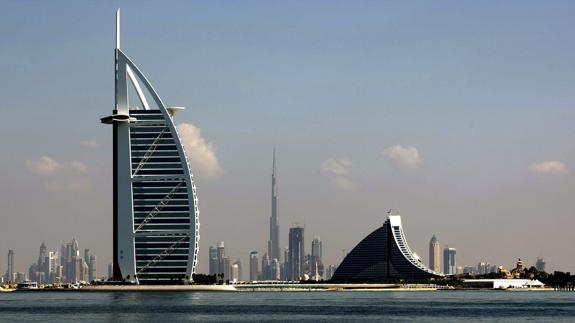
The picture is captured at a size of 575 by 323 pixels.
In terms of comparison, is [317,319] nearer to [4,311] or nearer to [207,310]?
[207,310]

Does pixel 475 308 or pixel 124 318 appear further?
pixel 475 308

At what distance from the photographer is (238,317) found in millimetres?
163000

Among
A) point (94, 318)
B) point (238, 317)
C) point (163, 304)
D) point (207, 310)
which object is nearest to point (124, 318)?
point (94, 318)

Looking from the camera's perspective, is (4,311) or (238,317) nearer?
(238,317)

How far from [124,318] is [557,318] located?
184ft

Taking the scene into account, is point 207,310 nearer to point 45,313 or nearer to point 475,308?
point 45,313

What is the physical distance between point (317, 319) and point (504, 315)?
99.0 ft

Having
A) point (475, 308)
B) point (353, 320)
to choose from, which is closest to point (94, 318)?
point (353, 320)

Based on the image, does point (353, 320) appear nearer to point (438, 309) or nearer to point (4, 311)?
point (438, 309)

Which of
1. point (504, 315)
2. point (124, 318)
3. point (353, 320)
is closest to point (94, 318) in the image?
point (124, 318)

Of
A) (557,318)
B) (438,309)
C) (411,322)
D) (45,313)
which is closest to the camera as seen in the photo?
(411,322)

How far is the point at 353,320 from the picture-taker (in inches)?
6083

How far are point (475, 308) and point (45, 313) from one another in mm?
67612

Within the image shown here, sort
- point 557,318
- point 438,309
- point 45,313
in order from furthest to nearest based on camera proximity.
→ point 438,309 → point 45,313 → point 557,318
